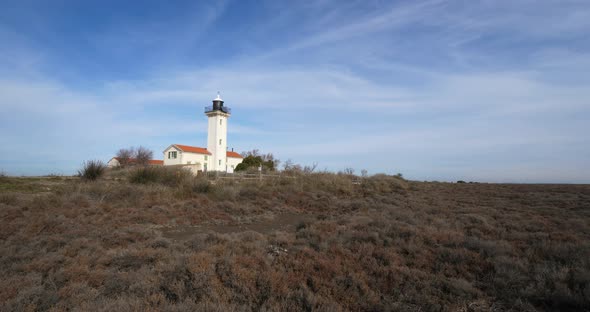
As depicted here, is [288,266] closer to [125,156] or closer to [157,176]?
[157,176]

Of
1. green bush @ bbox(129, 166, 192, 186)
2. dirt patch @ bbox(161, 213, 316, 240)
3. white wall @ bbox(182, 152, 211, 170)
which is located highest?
white wall @ bbox(182, 152, 211, 170)

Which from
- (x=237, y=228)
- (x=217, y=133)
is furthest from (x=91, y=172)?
(x=217, y=133)

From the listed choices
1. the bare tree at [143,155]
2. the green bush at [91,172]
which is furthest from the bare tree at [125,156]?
the green bush at [91,172]

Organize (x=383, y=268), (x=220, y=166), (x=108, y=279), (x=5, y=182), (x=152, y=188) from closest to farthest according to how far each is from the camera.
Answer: (x=108, y=279) → (x=383, y=268) → (x=152, y=188) → (x=5, y=182) → (x=220, y=166)

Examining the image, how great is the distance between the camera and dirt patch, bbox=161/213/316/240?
9184 mm

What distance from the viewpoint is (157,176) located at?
17.3 meters

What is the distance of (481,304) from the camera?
429 cm

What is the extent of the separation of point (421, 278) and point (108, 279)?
5.31 m

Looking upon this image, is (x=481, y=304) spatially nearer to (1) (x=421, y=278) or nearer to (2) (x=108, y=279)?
(1) (x=421, y=278)

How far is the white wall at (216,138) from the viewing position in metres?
42.3

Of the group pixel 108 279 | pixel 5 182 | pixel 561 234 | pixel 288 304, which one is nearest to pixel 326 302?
pixel 288 304

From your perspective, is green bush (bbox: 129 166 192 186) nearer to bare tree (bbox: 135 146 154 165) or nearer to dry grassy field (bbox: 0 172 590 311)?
dry grassy field (bbox: 0 172 590 311)

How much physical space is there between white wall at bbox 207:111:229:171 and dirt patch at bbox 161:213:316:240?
104 ft

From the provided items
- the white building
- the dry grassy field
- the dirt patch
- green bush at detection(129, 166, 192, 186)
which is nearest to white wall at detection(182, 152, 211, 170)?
the white building
